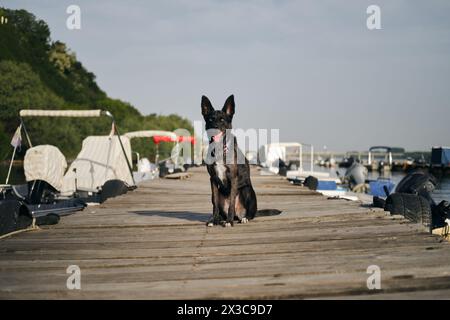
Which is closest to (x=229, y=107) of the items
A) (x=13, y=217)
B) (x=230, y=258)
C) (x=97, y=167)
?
(x=230, y=258)

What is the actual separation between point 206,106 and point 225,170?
3.36 feet

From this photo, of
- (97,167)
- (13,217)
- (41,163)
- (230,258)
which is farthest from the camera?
(97,167)

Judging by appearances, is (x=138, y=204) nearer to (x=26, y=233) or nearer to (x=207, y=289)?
(x=26, y=233)

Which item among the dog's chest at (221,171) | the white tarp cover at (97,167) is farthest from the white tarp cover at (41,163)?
the dog's chest at (221,171)

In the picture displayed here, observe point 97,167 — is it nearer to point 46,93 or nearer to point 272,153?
point 272,153

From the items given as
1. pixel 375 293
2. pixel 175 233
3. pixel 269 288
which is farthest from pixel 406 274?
pixel 175 233

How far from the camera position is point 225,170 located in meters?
6.66

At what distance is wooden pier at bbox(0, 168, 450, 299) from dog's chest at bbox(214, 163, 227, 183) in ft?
2.40

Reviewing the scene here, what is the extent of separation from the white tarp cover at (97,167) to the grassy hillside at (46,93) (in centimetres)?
263

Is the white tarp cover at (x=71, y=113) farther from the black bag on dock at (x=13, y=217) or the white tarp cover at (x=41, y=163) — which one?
the black bag on dock at (x=13, y=217)

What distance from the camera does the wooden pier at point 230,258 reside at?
354 cm

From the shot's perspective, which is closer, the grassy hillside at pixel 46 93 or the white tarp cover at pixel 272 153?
the white tarp cover at pixel 272 153

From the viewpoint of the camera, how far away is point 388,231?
587 cm

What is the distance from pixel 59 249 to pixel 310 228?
3.26 m
